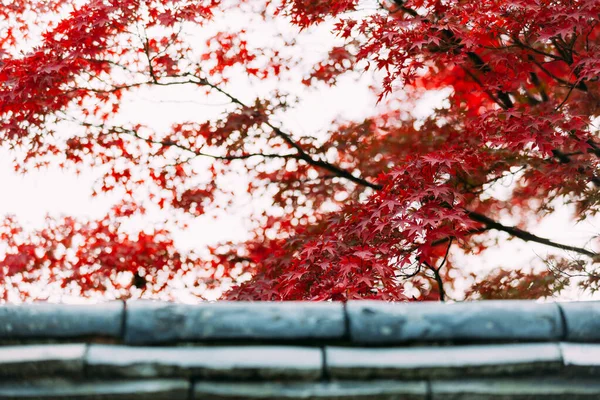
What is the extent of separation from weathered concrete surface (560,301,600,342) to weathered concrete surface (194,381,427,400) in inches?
21.8

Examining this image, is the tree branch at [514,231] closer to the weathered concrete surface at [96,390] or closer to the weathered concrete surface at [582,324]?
the weathered concrete surface at [582,324]

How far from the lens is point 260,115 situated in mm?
7281

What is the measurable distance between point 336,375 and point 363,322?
8.1 inches

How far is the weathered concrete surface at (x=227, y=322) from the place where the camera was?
2.23m

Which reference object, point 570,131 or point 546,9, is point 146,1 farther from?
point 570,131

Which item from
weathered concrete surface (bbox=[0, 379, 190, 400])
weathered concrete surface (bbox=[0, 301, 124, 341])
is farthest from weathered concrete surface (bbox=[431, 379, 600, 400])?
weathered concrete surface (bbox=[0, 301, 124, 341])

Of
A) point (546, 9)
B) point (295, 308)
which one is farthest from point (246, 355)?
point (546, 9)

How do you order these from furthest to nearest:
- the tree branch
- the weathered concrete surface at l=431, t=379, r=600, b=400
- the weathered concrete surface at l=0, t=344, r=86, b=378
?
the tree branch < the weathered concrete surface at l=431, t=379, r=600, b=400 < the weathered concrete surface at l=0, t=344, r=86, b=378

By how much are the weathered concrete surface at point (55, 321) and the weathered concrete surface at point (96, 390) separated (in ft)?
0.56

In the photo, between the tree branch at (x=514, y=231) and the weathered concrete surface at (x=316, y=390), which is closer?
the weathered concrete surface at (x=316, y=390)

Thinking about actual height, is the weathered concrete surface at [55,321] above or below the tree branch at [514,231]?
below

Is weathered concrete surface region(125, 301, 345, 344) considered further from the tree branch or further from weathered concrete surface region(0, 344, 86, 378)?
the tree branch

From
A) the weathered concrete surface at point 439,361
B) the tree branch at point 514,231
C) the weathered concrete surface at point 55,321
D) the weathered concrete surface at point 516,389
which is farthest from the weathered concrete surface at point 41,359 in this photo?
the tree branch at point 514,231

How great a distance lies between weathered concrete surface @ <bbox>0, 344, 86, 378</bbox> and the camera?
220cm
